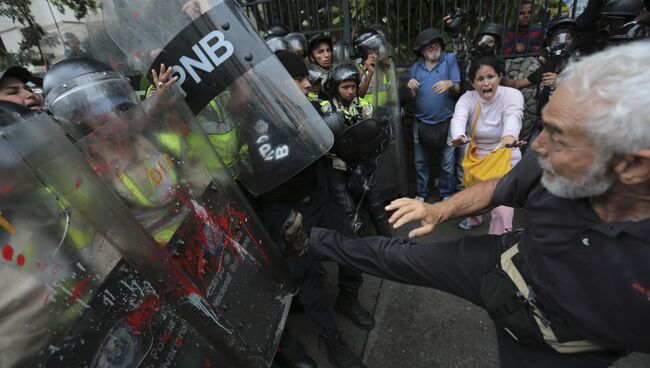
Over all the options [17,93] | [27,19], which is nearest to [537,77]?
[17,93]

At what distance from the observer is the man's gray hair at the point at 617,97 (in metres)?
0.97

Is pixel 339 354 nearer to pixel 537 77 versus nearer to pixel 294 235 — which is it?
pixel 294 235

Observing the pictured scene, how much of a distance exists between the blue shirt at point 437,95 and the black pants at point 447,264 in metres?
2.38

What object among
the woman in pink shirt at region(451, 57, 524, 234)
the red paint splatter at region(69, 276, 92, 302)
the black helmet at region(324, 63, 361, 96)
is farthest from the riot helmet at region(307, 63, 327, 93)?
the red paint splatter at region(69, 276, 92, 302)

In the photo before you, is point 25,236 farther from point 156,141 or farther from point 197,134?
point 197,134

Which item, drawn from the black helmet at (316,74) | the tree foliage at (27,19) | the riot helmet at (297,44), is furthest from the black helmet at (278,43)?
the tree foliage at (27,19)

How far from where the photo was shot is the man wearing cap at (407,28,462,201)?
3.73 meters

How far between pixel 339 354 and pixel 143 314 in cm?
143

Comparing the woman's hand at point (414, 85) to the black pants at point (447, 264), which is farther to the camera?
the woman's hand at point (414, 85)

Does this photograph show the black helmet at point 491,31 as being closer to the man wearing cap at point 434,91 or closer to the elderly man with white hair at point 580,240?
the man wearing cap at point 434,91

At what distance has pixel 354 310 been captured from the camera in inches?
103

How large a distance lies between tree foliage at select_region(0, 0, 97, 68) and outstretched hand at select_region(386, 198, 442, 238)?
5960 millimetres

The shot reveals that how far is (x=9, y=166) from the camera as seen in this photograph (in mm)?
856

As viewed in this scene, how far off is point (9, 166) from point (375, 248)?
1.38 metres
